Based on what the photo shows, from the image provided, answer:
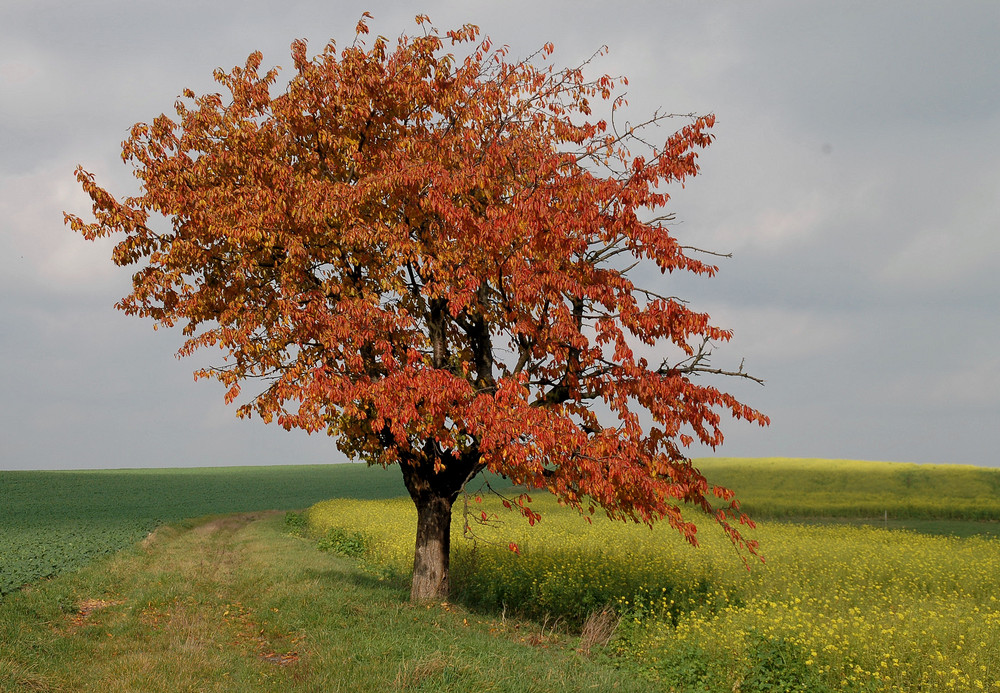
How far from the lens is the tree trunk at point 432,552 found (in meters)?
15.9

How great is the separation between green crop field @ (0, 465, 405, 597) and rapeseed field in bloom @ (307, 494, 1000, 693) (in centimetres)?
1026

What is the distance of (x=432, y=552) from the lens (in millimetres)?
16016

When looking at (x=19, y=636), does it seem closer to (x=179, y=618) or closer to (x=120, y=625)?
(x=120, y=625)

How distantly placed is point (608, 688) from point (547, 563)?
7.86 m

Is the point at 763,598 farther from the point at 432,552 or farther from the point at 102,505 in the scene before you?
the point at 102,505

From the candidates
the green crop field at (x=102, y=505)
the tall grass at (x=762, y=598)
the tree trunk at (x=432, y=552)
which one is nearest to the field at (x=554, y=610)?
the tall grass at (x=762, y=598)

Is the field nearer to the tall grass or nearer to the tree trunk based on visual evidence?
the tall grass

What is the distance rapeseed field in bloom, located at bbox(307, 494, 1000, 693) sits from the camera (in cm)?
1104

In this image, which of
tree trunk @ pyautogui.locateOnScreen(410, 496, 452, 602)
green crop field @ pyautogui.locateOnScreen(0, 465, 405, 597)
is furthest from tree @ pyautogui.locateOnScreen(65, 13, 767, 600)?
green crop field @ pyautogui.locateOnScreen(0, 465, 405, 597)

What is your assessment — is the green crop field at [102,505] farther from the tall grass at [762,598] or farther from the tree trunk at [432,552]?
the tree trunk at [432,552]

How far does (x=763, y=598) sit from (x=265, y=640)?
35.1 feet

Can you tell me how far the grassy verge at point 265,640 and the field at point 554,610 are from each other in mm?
58

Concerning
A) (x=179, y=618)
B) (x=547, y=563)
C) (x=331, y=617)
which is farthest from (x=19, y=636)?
(x=547, y=563)

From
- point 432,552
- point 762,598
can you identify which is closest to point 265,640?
point 432,552
